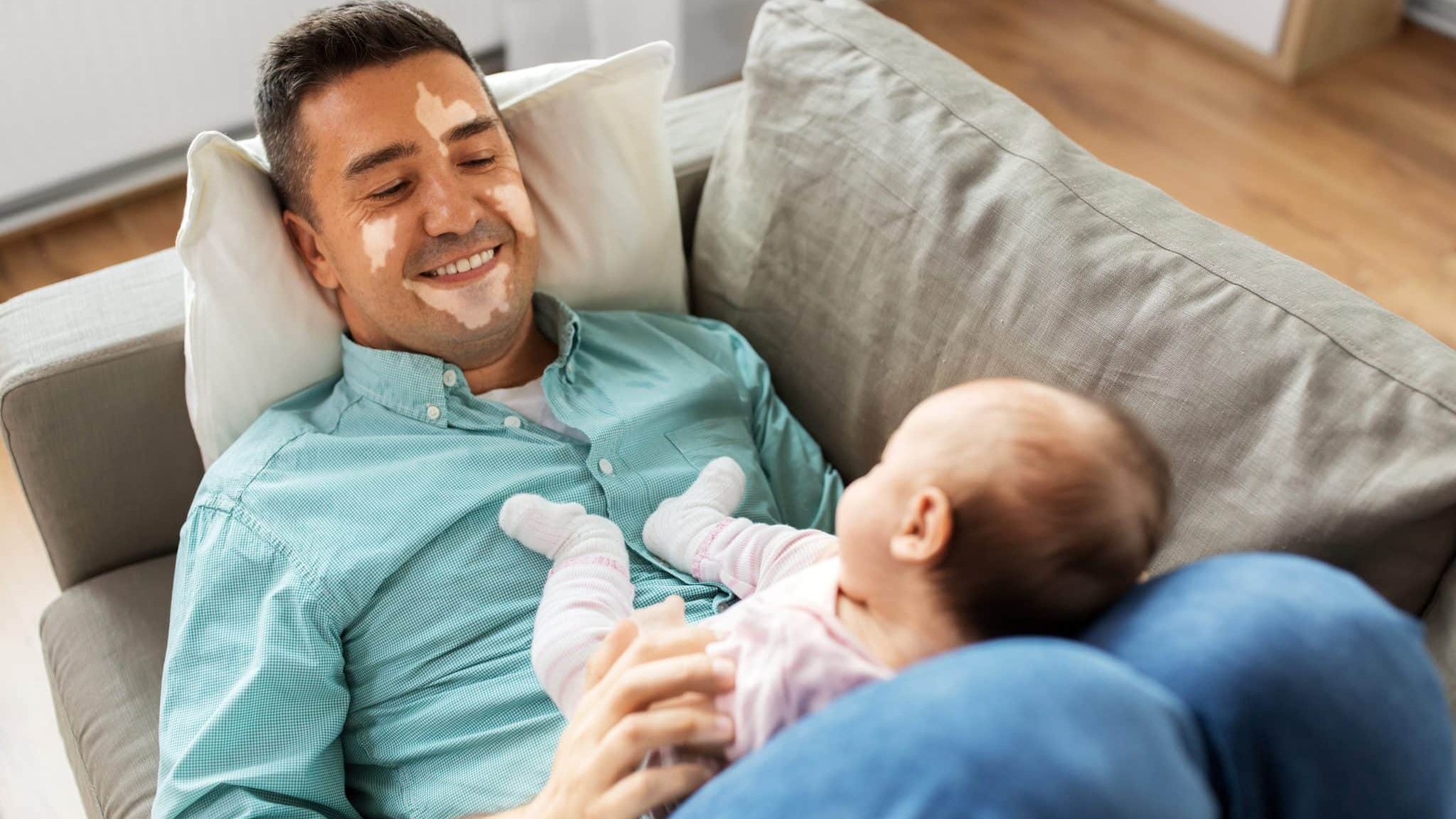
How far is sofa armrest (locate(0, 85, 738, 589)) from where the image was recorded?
1537 millimetres

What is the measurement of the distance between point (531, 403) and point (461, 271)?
0.64ft

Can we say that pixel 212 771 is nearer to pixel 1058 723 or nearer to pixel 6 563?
pixel 1058 723

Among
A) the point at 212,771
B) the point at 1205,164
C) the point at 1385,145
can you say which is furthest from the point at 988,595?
the point at 1385,145

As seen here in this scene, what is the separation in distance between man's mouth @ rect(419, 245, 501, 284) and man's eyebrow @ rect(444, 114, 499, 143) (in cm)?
13

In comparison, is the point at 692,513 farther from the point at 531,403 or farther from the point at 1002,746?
the point at 1002,746

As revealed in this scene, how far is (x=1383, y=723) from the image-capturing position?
2.59 ft

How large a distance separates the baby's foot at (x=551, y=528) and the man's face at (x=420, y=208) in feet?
0.76

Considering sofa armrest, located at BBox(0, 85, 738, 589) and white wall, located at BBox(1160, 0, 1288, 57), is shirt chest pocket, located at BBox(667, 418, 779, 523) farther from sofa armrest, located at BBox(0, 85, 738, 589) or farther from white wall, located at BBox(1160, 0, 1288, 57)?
white wall, located at BBox(1160, 0, 1288, 57)

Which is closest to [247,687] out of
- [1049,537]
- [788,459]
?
[788,459]

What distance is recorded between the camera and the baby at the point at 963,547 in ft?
3.06

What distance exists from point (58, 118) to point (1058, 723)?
8.73ft

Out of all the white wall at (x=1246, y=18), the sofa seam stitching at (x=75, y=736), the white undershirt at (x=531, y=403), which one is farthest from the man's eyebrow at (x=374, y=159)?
the white wall at (x=1246, y=18)

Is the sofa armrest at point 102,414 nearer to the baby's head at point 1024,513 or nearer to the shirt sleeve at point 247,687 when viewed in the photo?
the shirt sleeve at point 247,687

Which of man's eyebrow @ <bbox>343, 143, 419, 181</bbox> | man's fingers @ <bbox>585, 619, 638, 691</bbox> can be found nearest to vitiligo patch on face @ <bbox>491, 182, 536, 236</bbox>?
man's eyebrow @ <bbox>343, 143, 419, 181</bbox>
